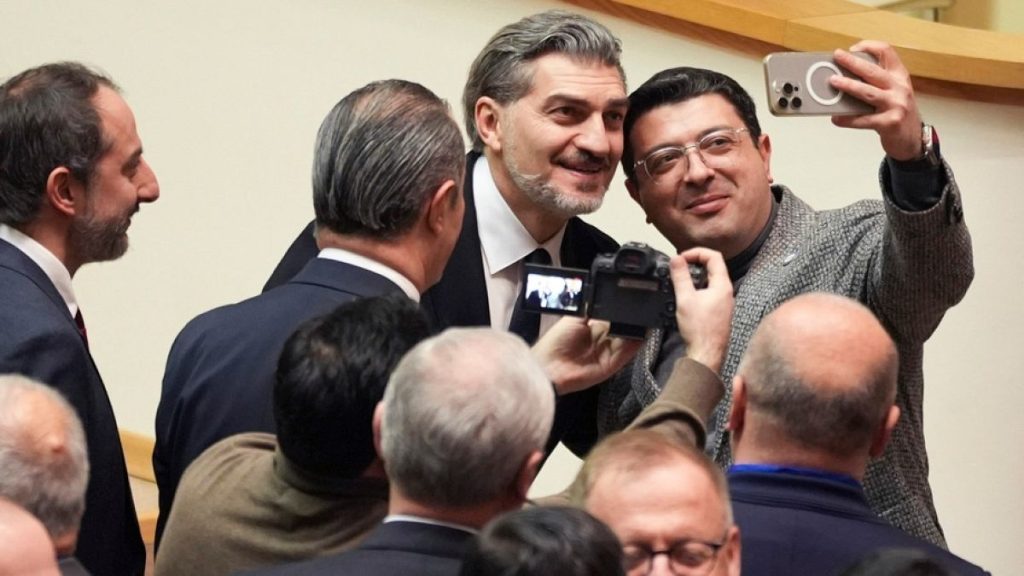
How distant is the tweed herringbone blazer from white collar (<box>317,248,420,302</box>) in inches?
14.9

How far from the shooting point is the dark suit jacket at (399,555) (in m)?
1.28

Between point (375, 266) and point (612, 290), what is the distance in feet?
0.83

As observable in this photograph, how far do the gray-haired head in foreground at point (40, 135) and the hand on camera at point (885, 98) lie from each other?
828 mm

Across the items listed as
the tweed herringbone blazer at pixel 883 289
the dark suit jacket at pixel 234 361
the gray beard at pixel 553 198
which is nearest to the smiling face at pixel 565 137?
the gray beard at pixel 553 198

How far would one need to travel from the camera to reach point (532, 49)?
2.21 metres

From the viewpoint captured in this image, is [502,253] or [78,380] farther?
[502,253]

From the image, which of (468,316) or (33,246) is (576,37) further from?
(33,246)

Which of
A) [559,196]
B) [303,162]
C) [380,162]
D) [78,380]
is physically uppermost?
[380,162]

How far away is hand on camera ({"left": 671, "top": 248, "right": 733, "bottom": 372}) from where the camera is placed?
5.90ft

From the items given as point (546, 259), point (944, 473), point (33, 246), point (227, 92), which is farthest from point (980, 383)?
point (33, 246)

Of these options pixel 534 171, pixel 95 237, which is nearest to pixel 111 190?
pixel 95 237

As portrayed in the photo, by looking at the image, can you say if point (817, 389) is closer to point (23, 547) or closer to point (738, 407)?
point (738, 407)

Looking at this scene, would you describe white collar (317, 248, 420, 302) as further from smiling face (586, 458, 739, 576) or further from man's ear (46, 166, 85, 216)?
smiling face (586, 458, 739, 576)

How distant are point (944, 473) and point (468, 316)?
53.1 inches
